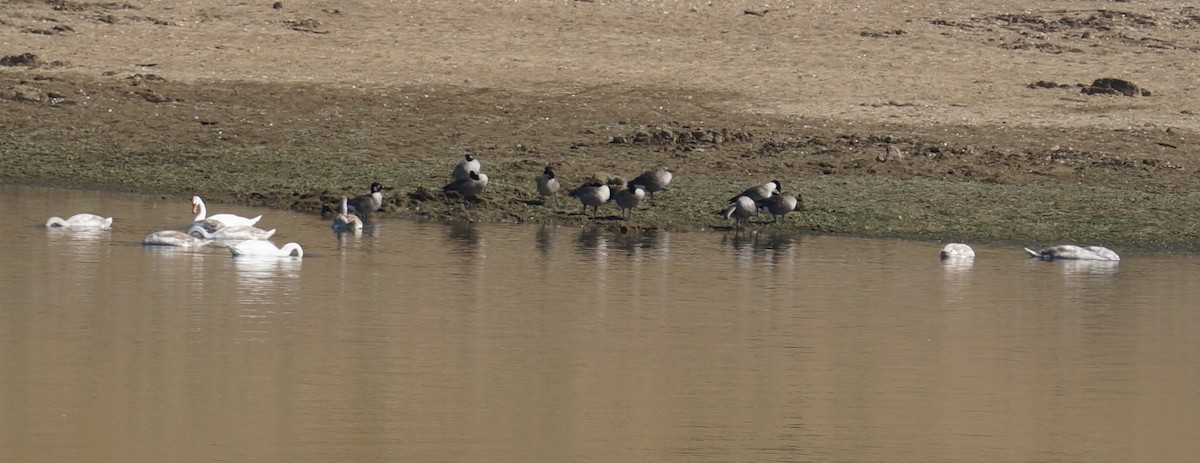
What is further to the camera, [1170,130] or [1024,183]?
[1170,130]

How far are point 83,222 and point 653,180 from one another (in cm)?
662

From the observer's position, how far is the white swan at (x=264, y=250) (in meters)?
17.3

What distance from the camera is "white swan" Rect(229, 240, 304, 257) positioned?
17.3m

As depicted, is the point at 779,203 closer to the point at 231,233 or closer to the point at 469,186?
the point at 469,186

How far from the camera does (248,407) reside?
10477 millimetres

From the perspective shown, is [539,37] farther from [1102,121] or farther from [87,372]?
[87,372]

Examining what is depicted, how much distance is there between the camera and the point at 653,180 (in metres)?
21.8

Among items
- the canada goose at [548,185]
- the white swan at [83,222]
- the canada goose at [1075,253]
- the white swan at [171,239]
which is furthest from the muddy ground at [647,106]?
the white swan at [171,239]

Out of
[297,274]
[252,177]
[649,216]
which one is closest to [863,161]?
[649,216]

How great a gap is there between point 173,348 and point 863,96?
17.0 metres

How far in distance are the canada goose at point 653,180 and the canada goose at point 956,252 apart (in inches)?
170

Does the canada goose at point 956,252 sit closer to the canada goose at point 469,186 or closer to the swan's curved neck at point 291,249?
the canada goose at point 469,186

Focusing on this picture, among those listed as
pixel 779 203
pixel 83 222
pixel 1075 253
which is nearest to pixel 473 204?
pixel 779 203

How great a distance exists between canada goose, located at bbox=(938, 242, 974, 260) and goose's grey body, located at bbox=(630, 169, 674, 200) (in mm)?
4316
